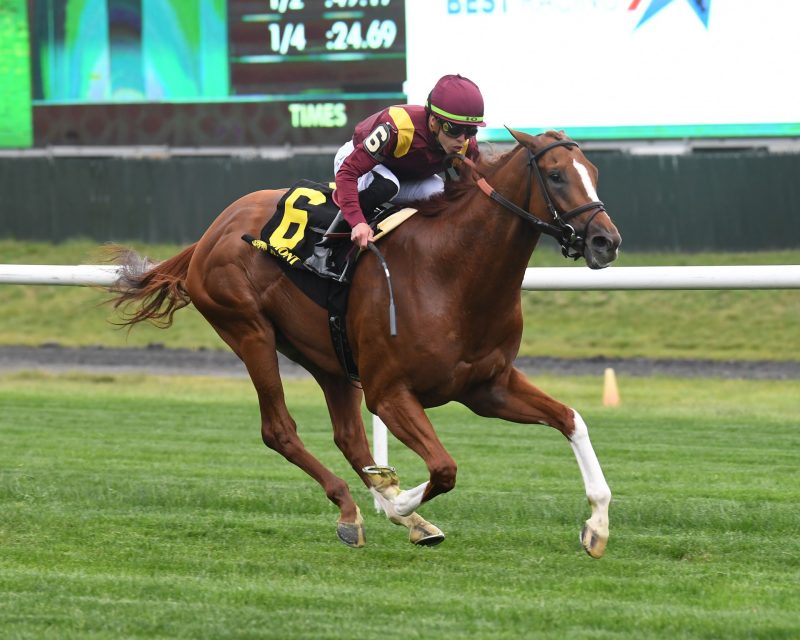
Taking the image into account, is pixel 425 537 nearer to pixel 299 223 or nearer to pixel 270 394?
pixel 270 394

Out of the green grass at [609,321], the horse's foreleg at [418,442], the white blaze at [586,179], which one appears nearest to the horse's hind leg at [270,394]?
the horse's foreleg at [418,442]

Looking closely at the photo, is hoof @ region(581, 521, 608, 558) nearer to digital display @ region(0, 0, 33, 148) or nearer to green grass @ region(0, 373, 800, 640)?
green grass @ region(0, 373, 800, 640)

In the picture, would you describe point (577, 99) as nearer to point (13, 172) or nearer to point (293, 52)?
point (293, 52)

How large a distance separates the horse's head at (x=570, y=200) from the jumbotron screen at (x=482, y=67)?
12910mm

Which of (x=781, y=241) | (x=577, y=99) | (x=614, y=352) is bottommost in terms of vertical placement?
(x=614, y=352)

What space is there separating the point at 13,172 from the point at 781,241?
34.9 feet

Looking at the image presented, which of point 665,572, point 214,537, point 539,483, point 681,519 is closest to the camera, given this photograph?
point 665,572

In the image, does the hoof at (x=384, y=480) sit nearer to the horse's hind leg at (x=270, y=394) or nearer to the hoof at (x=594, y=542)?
the horse's hind leg at (x=270, y=394)

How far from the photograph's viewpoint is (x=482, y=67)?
719 inches

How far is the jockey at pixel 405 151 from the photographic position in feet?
16.6

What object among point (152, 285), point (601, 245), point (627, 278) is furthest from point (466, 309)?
point (152, 285)

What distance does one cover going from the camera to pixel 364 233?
202 inches

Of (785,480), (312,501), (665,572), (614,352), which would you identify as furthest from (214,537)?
(614,352)

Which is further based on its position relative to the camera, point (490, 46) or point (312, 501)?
point (490, 46)
